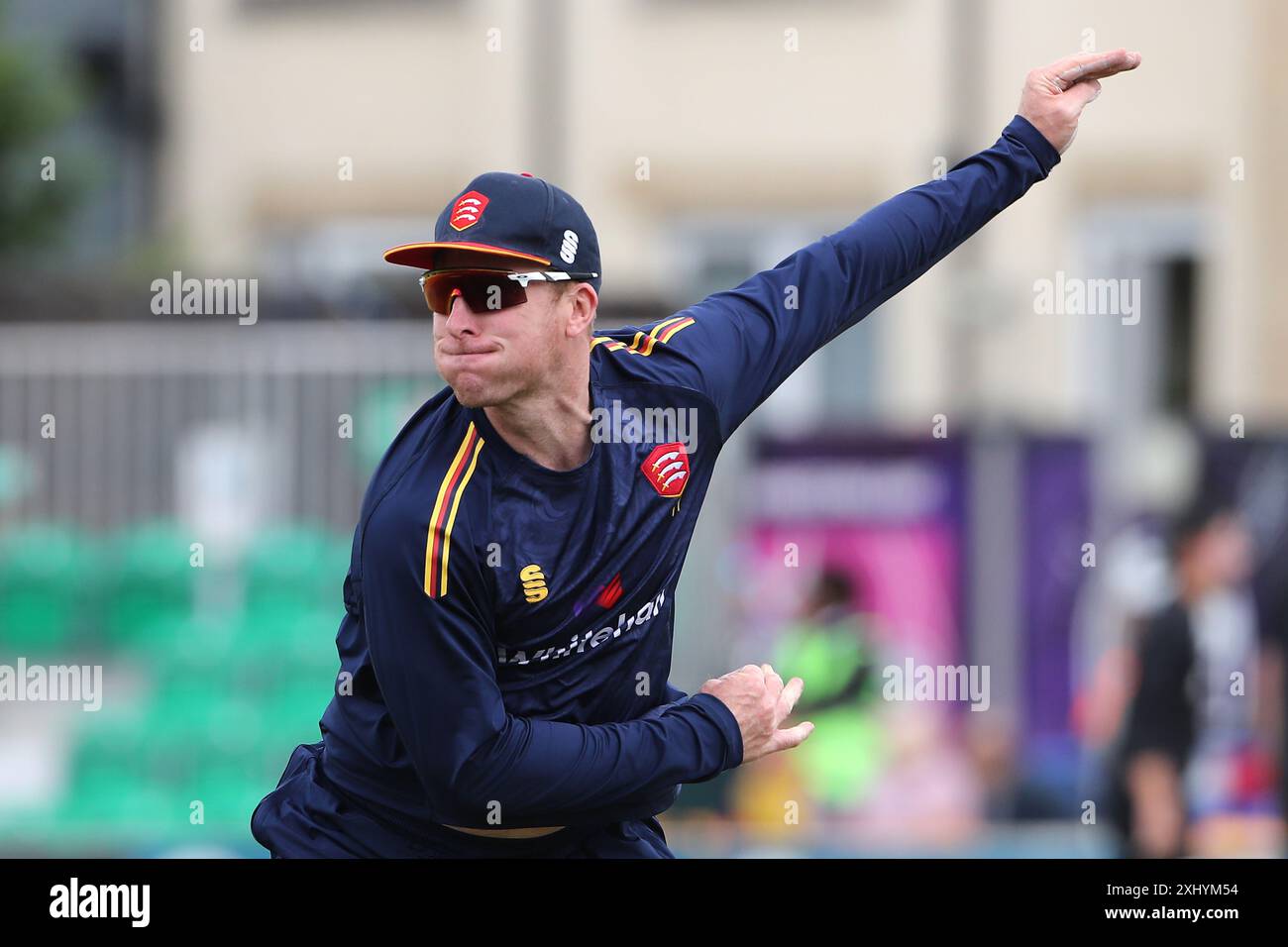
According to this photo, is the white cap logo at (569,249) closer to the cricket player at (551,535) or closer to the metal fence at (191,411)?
the cricket player at (551,535)

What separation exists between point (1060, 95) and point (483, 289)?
1.41 metres

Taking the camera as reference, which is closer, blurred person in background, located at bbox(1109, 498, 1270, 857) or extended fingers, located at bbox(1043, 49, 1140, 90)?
extended fingers, located at bbox(1043, 49, 1140, 90)

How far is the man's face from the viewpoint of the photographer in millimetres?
3730

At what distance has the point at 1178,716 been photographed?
31.8 feet

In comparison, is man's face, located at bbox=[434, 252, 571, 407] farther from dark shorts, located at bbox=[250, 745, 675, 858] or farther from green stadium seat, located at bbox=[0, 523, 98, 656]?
green stadium seat, located at bbox=[0, 523, 98, 656]

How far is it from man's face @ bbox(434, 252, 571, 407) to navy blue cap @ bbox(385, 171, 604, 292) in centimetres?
3

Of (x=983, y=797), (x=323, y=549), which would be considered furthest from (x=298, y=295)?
(x=983, y=797)

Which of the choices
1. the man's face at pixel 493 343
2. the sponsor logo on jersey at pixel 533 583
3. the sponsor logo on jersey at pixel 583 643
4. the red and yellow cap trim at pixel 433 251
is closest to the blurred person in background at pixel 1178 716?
the sponsor logo on jersey at pixel 583 643

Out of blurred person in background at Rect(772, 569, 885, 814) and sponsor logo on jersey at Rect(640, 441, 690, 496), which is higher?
sponsor logo on jersey at Rect(640, 441, 690, 496)

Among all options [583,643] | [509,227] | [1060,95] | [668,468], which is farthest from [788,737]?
[1060,95]

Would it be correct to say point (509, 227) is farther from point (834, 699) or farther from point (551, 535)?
point (834, 699)

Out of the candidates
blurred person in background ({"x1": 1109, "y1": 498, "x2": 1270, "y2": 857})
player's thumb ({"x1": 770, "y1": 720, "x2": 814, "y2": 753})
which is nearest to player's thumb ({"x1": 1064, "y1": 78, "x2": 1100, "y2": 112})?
player's thumb ({"x1": 770, "y1": 720, "x2": 814, "y2": 753})

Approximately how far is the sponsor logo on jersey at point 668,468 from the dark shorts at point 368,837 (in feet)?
2.35
